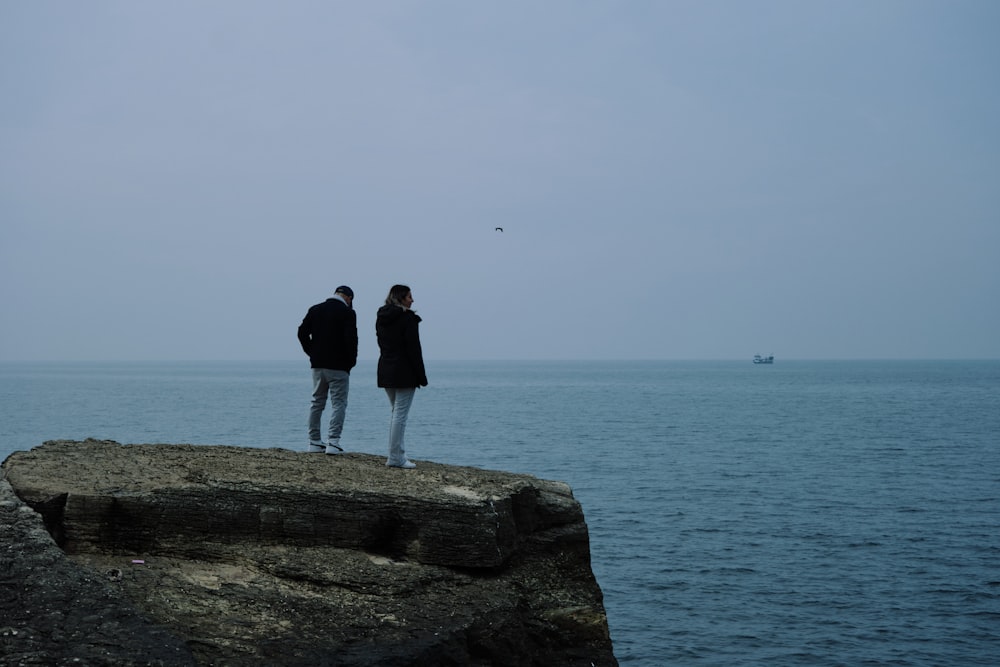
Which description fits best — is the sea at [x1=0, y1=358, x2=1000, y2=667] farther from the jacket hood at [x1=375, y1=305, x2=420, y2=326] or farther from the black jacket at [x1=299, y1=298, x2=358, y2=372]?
the jacket hood at [x1=375, y1=305, x2=420, y2=326]

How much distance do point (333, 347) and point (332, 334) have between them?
0.19 m

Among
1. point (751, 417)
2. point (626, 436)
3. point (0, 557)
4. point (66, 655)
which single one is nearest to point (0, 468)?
point (0, 557)

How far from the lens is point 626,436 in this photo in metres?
59.8

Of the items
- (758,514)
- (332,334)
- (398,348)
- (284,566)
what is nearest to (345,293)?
(332,334)

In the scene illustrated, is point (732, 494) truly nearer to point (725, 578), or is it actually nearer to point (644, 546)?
point (644, 546)

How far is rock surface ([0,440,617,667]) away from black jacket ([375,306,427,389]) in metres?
1.28

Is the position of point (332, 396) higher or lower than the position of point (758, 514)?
higher

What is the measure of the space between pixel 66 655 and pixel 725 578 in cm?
1772

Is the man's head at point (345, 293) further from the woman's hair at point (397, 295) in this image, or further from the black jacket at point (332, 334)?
the woman's hair at point (397, 295)

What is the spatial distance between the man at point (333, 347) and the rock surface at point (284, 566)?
219 cm

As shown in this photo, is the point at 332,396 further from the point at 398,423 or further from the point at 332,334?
the point at 398,423

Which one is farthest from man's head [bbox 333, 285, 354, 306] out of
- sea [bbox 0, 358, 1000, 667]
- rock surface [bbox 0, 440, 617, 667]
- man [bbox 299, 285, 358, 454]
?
sea [bbox 0, 358, 1000, 667]

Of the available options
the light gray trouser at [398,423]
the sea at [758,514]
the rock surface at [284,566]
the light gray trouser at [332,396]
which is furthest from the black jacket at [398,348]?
the sea at [758,514]

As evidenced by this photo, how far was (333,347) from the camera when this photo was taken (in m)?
13.8
